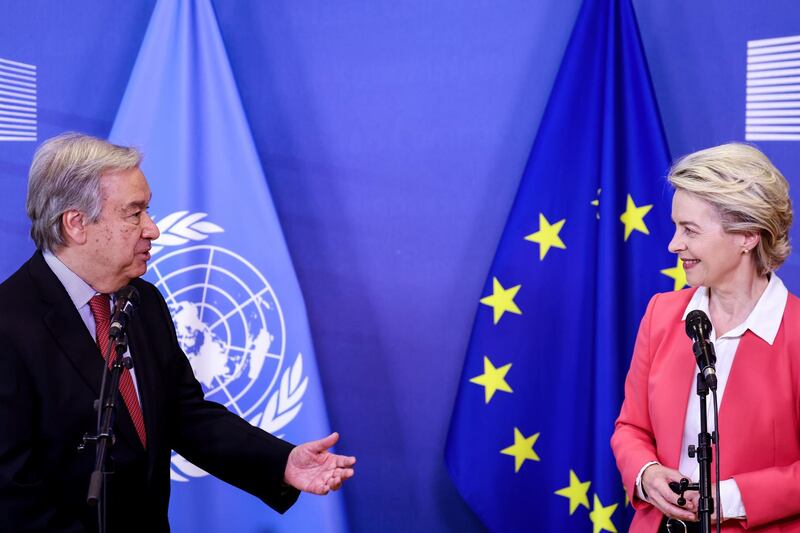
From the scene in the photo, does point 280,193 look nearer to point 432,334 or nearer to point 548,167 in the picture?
point 432,334

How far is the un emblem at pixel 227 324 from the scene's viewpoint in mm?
3275

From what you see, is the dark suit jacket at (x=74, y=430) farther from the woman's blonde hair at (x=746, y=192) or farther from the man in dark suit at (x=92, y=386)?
the woman's blonde hair at (x=746, y=192)

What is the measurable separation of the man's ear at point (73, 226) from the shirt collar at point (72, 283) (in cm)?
7

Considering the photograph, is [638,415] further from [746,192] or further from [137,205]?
[137,205]

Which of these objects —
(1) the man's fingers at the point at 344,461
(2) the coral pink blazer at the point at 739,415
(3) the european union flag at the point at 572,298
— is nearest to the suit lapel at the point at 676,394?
(2) the coral pink blazer at the point at 739,415

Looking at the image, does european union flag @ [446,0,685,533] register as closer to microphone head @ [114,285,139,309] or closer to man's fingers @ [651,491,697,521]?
man's fingers @ [651,491,697,521]

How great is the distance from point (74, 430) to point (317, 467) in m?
0.68

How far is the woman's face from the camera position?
2383 mm

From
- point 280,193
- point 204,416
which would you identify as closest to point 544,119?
point 280,193

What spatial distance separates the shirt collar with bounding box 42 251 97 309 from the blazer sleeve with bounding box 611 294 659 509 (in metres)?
1.51

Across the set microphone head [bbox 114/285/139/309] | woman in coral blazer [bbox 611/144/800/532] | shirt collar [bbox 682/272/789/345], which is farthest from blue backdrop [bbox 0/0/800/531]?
microphone head [bbox 114/285/139/309]

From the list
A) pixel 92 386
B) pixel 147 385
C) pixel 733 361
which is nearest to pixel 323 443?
pixel 147 385

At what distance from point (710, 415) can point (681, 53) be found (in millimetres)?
1540

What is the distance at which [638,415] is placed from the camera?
2555mm
